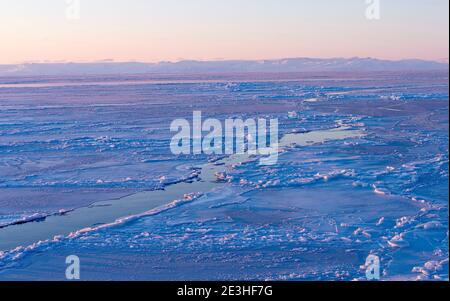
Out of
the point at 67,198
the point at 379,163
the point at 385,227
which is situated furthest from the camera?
the point at 379,163

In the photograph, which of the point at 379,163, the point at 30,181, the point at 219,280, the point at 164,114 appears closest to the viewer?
the point at 219,280

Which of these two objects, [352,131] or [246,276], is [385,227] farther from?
[352,131]

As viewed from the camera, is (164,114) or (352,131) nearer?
(352,131)

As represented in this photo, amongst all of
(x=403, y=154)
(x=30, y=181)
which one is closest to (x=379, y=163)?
(x=403, y=154)

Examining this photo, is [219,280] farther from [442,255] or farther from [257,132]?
[257,132]

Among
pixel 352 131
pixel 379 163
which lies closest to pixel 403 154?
pixel 379 163

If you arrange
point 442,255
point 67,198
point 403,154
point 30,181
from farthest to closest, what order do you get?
point 403,154
point 30,181
point 67,198
point 442,255
